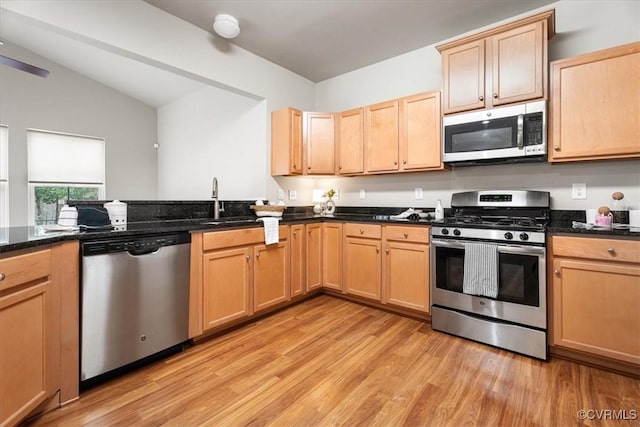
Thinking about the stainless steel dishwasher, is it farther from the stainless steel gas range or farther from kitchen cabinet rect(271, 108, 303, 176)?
the stainless steel gas range

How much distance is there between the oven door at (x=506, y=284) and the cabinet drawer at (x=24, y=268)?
8.16 feet

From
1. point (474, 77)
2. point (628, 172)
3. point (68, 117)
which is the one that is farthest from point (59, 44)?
point (628, 172)

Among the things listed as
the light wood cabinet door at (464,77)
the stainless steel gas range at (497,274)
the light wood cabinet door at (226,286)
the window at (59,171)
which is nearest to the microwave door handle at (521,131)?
the light wood cabinet door at (464,77)

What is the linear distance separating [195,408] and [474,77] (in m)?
3.00

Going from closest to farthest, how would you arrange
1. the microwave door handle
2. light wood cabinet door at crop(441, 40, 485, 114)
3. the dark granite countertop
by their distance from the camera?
the dark granite countertop, the microwave door handle, light wood cabinet door at crop(441, 40, 485, 114)

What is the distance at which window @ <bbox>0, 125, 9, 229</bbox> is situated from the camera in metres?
3.78

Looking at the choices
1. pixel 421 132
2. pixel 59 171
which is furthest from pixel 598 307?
pixel 59 171

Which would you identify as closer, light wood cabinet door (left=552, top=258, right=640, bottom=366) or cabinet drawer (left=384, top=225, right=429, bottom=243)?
light wood cabinet door (left=552, top=258, right=640, bottom=366)

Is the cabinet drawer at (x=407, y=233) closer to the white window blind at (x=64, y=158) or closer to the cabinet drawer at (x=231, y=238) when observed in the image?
the cabinet drawer at (x=231, y=238)

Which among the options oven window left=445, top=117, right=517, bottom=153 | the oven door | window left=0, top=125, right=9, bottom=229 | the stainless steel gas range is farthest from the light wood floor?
window left=0, top=125, right=9, bottom=229

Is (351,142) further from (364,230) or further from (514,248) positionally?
(514,248)

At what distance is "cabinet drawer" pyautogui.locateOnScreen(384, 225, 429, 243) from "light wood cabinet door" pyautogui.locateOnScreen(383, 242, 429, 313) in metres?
0.05

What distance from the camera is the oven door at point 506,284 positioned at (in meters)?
1.99

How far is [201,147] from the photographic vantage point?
459cm
